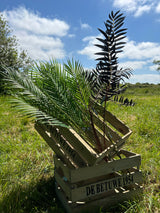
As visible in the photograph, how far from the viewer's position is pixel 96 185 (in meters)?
1.22

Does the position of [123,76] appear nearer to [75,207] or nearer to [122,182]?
[122,182]

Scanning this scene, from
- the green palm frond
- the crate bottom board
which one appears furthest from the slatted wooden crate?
the green palm frond

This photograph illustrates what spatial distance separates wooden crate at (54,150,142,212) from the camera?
1163 millimetres

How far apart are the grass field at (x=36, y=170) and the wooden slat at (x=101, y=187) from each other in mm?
162

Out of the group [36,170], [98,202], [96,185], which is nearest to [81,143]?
[96,185]

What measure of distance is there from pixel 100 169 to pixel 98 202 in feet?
0.87

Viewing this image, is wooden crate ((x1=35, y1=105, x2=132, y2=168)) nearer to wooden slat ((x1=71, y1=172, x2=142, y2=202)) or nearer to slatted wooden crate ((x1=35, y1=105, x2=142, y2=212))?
slatted wooden crate ((x1=35, y1=105, x2=142, y2=212))

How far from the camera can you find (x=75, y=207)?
1201mm

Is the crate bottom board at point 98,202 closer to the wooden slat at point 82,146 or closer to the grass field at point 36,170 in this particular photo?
the grass field at point 36,170

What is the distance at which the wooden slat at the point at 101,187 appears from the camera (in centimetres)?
117

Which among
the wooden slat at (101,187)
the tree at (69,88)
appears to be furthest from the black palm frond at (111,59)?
the wooden slat at (101,187)

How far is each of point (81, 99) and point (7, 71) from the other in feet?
1.59

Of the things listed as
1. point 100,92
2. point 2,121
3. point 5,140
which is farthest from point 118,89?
point 2,121

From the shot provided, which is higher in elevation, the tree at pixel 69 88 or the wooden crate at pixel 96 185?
the tree at pixel 69 88
